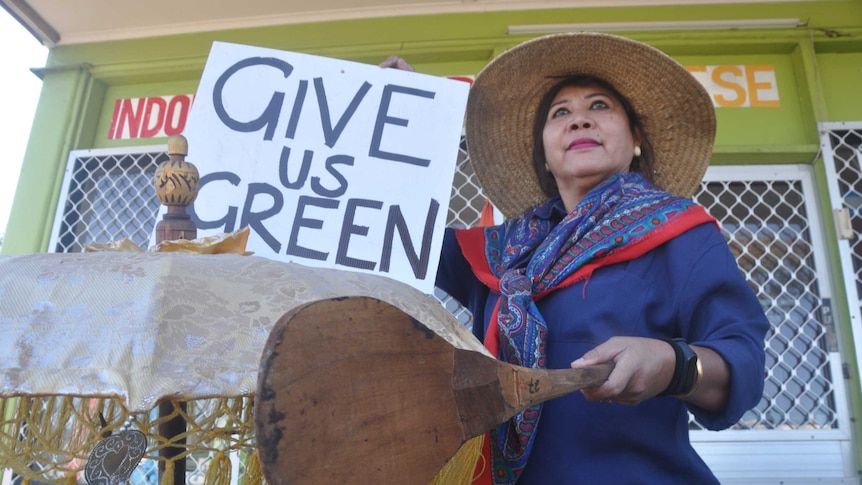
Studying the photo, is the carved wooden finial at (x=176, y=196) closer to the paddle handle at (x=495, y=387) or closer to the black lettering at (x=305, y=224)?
the black lettering at (x=305, y=224)

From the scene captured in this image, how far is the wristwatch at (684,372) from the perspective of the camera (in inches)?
27.0

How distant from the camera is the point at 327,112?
122 centimetres

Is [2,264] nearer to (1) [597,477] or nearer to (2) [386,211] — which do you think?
(2) [386,211]

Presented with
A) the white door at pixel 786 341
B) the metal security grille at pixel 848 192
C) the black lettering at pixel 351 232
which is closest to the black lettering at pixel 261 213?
the black lettering at pixel 351 232

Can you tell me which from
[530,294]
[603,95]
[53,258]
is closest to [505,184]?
[603,95]

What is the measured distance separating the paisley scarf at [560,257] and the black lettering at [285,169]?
40cm

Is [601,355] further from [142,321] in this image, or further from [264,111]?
[264,111]

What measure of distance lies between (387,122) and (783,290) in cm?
193

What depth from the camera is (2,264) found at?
1.93 feet

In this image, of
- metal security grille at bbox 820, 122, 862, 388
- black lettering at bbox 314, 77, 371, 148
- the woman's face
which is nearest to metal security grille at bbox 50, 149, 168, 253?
black lettering at bbox 314, 77, 371, 148

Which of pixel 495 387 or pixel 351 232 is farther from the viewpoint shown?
pixel 351 232

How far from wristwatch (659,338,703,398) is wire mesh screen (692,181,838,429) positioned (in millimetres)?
1804

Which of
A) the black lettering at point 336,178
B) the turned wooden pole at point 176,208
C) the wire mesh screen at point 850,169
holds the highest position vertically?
the wire mesh screen at point 850,169

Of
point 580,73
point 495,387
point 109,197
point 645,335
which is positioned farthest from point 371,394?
point 109,197
